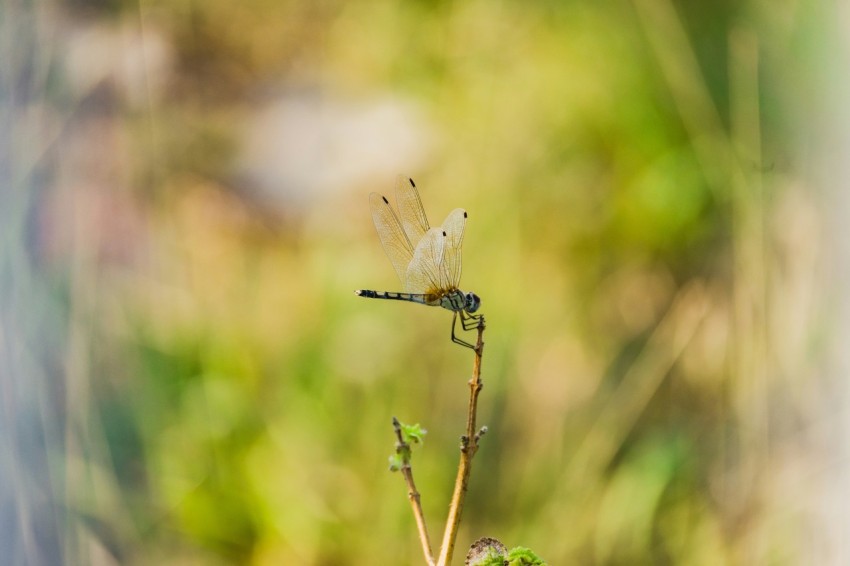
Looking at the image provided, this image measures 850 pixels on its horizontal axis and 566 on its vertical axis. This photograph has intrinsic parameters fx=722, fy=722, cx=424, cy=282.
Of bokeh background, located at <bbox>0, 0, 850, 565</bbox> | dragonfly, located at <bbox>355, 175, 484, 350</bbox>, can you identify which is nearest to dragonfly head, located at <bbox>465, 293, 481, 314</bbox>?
dragonfly, located at <bbox>355, 175, 484, 350</bbox>

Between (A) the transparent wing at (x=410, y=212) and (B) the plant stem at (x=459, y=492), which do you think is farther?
(A) the transparent wing at (x=410, y=212)

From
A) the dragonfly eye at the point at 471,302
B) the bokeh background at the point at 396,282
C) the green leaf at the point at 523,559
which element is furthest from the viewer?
the bokeh background at the point at 396,282

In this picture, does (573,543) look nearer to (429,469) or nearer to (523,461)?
(523,461)

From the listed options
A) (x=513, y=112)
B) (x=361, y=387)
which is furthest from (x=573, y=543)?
(x=513, y=112)

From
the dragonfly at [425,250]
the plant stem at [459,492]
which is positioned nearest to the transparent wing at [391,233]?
the dragonfly at [425,250]

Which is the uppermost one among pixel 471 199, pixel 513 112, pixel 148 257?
pixel 513 112

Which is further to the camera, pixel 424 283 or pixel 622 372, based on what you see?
pixel 622 372

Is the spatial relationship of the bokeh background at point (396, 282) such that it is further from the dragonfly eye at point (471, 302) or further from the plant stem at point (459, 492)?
the plant stem at point (459, 492)
